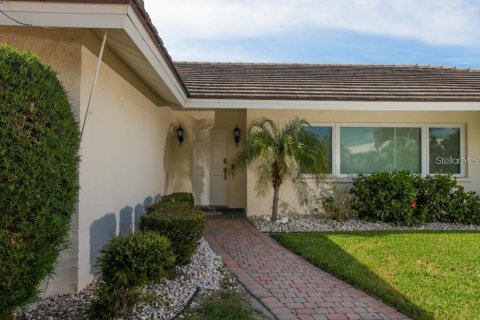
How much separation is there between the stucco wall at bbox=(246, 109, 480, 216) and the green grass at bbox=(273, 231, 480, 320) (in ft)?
7.61

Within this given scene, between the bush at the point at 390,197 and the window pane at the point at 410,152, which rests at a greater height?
the window pane at the point at 410,152

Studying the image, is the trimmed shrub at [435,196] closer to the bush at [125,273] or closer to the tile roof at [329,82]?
the tile roof at [329,82]

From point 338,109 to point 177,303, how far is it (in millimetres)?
7254

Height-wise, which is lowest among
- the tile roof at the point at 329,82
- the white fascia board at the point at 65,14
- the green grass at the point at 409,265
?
the green grass at the point at 409,265

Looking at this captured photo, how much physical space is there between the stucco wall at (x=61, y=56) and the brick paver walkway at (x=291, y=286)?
2368 mm

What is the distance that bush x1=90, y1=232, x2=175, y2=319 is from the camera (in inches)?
148

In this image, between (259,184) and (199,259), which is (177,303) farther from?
(259,184)

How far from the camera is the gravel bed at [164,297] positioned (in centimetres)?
396

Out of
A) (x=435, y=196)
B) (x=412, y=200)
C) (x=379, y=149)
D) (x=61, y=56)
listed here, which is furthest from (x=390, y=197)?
(x=61, y=56)

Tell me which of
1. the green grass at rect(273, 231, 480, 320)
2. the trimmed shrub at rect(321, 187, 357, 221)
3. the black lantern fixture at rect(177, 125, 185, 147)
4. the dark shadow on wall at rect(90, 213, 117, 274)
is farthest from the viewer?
the black lantern fixture at rect(177, 125, 185, 147)

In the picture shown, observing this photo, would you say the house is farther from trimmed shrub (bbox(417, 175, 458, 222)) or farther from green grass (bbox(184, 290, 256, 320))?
green grass (bbox(184, 290, 256, 320))

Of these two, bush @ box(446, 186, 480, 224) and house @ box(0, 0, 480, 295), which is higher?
house @ box(0, 0, 480, 295)

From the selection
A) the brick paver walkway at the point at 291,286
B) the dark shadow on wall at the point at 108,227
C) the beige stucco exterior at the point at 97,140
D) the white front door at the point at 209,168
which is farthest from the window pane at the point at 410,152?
the dark shadow on wall at the point at 108,227

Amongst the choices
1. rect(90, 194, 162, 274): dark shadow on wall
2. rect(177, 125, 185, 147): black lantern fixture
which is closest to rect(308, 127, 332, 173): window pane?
rect(177, 125, 185, 147): black lantern fixture
